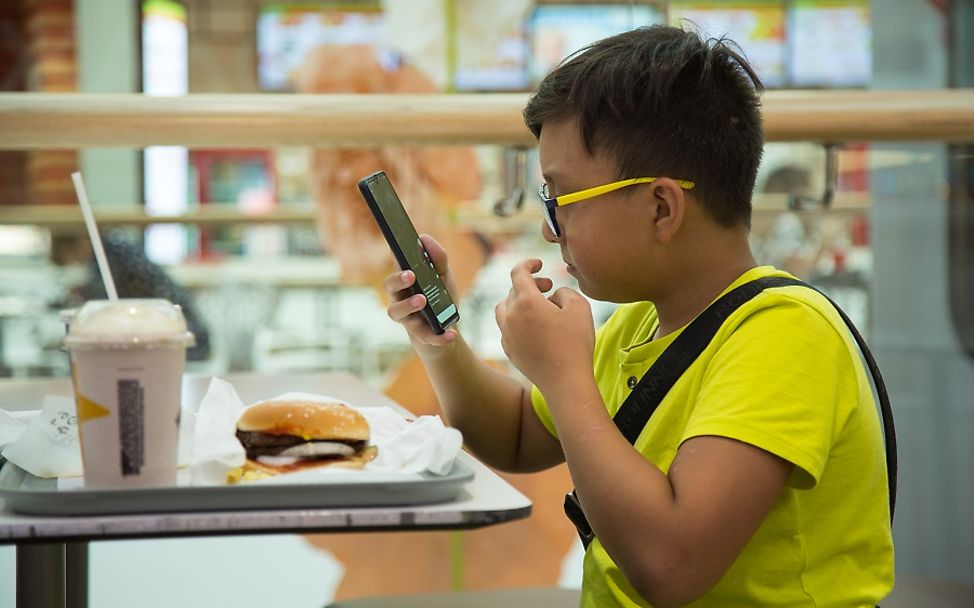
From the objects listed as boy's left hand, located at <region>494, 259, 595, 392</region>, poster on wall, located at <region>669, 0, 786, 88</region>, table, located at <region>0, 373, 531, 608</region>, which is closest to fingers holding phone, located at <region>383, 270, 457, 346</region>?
boy's left hand, located at <region>494, 259, 595, 392</region>

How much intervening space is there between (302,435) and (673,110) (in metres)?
0.51

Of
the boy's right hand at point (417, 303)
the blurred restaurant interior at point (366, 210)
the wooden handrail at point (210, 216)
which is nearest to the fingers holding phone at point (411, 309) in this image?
the boy's right hand at point (417, 303)

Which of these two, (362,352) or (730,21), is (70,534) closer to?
(362,352)

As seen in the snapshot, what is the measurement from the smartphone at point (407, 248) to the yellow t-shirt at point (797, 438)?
27cm

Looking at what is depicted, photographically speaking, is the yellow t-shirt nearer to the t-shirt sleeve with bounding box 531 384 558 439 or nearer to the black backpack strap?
the black backpack strap

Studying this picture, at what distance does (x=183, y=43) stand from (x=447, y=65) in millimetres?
1002

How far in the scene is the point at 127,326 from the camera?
805 millimetres

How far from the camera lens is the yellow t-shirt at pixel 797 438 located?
0.98 m

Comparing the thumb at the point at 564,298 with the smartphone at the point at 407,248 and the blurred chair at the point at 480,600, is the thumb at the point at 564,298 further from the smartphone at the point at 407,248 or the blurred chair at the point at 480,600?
the blurred chair at the point at 480,600

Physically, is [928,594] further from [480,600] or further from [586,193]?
[586,193]

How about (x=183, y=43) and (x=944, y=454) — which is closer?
(x=944, y=454)

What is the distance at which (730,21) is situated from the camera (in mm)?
3932

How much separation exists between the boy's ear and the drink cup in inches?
20.6

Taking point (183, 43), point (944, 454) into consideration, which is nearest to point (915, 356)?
point (944, 454)
